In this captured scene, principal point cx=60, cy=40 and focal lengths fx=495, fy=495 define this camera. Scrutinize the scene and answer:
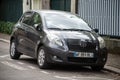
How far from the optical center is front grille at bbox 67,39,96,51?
1341cm

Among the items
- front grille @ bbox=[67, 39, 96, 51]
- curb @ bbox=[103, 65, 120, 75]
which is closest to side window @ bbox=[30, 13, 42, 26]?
front grille @ bbox=[67, 39, 96, 51]

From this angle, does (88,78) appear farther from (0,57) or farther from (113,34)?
(113,34)

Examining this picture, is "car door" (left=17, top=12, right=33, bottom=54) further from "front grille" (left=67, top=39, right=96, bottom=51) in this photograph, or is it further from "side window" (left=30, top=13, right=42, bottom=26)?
"front grille" (left=67, top=39, right=96, bottom=51)

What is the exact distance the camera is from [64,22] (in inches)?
575

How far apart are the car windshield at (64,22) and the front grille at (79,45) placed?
0.92 m

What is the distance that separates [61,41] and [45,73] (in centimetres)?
104

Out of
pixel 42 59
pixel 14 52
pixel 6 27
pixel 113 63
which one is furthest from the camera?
pixel 6 27

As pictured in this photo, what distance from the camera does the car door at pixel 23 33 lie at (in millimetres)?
15162

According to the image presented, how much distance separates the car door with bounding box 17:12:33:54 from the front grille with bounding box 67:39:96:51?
199 cm

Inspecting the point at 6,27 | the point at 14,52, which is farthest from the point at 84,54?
the point at 6,27

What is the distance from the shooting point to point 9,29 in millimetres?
29141

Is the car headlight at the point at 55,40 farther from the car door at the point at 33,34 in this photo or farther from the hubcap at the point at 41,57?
the car door at the point at 33,34

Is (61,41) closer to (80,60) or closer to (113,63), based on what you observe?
(80,60)

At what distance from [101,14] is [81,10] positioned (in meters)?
2.37
